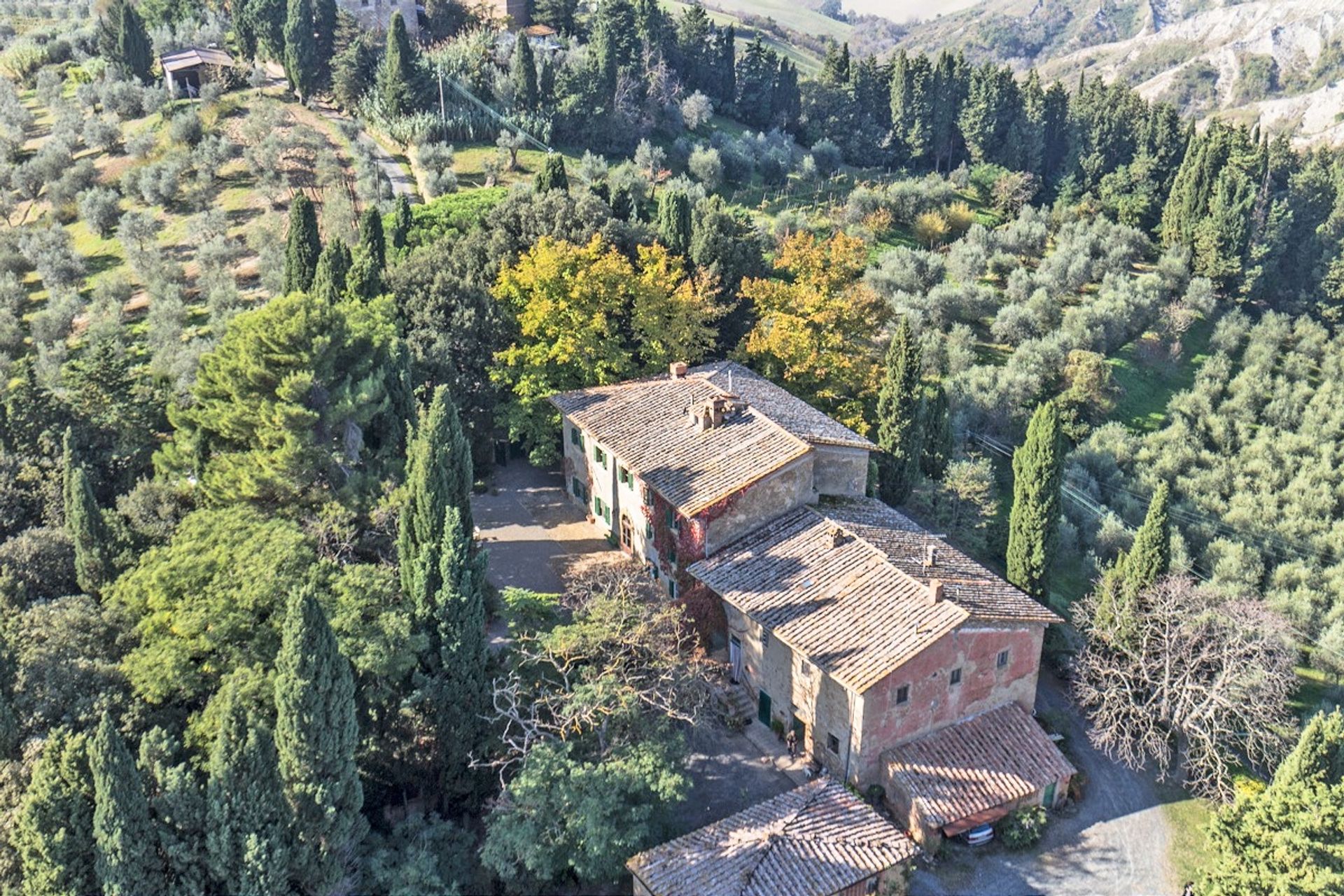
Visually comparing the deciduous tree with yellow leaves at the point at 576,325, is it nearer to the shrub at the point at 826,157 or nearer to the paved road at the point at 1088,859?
the paved road at the point at 1088,859

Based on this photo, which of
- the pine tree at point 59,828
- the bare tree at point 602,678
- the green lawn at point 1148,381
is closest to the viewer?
the pine tree at point 59,828

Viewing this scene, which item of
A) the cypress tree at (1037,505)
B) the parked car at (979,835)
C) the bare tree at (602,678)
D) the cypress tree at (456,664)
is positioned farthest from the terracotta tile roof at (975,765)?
the cypress tree at (456,664)

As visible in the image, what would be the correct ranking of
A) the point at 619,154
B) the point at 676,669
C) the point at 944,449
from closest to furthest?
1. the point at 676,669
2. the point at 944,449
3. the point at 619,154

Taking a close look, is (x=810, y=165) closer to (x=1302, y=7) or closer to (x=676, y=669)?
(x=676, y=669)

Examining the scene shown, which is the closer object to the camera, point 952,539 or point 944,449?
point 952,539

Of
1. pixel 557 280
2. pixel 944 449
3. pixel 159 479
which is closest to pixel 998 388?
pixel 944 449

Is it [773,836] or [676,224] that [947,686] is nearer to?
[773,836]
